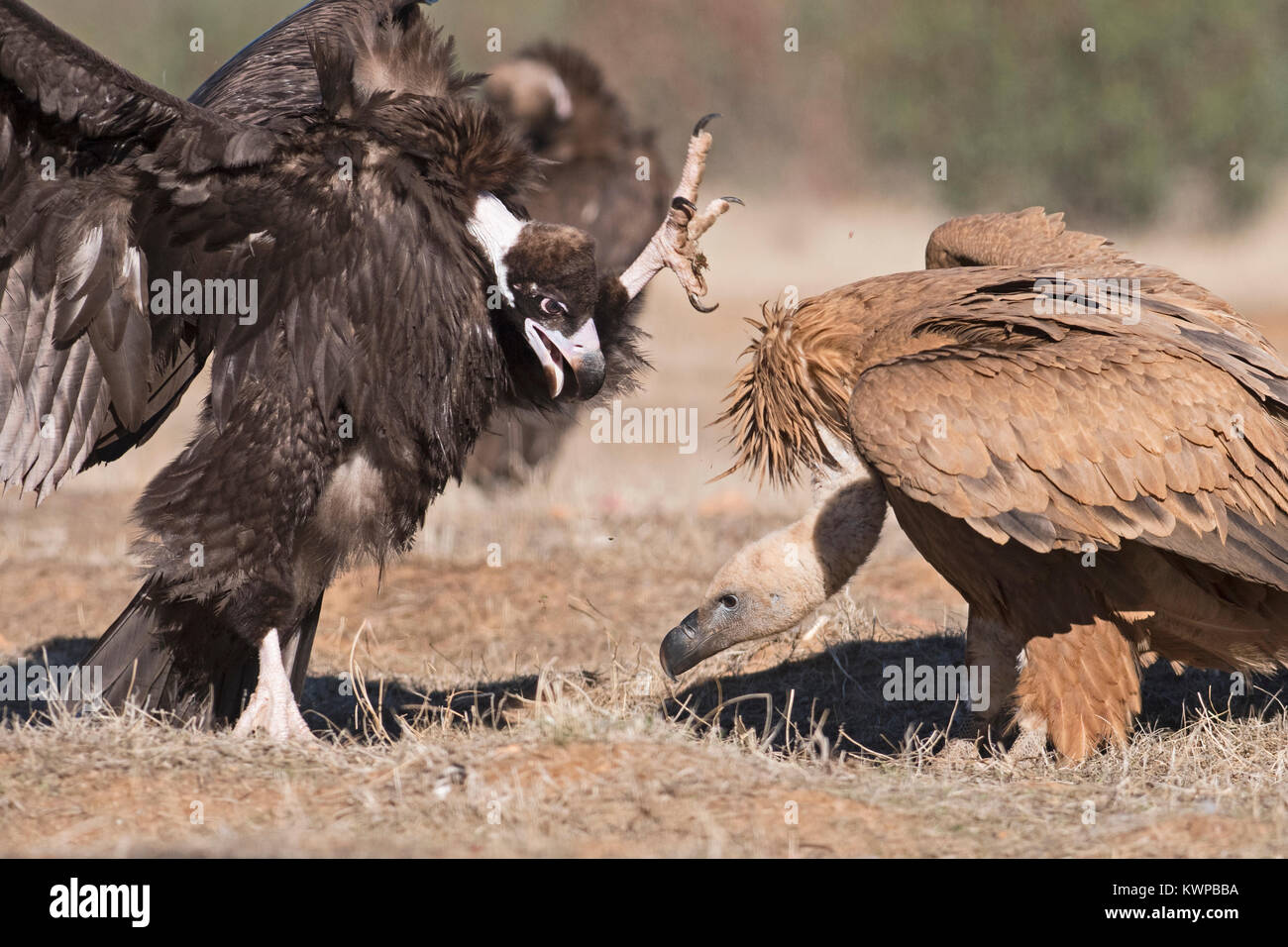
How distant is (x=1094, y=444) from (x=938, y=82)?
2841cm

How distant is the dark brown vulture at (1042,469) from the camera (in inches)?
176

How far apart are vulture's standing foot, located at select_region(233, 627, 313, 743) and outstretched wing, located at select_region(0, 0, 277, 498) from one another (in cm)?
89

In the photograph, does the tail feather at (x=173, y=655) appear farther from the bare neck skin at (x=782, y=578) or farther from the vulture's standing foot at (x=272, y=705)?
the bare neck skin at (x=782, y=578)

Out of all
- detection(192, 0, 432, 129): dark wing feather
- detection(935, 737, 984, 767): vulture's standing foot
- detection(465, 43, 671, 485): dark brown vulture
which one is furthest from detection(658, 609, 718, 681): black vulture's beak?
detection(465, 43, 671, 485): dark brown vulture

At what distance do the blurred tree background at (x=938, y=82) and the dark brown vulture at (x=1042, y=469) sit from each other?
2187cm

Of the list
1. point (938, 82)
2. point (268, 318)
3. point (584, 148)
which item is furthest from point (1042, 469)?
point (938, 82)

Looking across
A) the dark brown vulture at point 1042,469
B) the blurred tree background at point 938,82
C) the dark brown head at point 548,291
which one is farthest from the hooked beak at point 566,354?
the blurred tree background at point 938,82

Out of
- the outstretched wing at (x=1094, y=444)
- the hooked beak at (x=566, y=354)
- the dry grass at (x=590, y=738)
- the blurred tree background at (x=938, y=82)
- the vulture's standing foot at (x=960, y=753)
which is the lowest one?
the vulture's standing foot at (x=960, y=753)

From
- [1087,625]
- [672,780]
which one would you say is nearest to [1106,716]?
[1087,625]

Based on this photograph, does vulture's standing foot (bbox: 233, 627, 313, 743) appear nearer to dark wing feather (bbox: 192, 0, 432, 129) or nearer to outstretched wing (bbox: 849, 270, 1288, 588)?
dark wing feather (bbox: 192, 0, 432, 129)

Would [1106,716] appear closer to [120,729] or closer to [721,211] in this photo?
[721,211]

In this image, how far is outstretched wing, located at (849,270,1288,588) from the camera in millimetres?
4445

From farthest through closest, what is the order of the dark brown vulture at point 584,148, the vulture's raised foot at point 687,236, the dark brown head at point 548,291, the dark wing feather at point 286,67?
the dark brown vulture at point 584,148, the dark wing feather at point 286,67, the vulture's raised foot at point 687,236, the dark brown head at point 548,291

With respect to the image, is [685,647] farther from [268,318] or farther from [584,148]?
[584,148]
